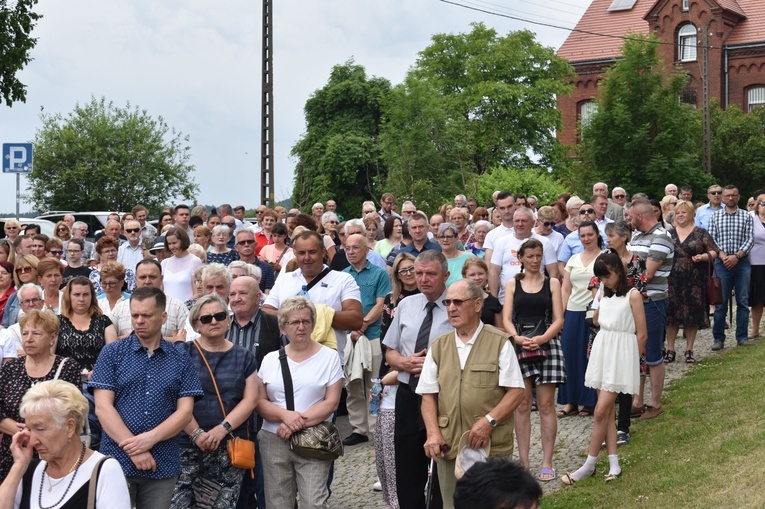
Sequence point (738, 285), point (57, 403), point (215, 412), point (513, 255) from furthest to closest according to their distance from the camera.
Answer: point (738, 285), point (513, 255), point (215, 412), point (57, 403)

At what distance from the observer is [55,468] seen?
5.54 metres

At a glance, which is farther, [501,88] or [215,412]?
[501,88]

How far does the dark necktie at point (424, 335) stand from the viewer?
298 inches

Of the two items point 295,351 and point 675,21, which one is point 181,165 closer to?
point 675,21

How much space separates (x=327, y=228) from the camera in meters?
14.9

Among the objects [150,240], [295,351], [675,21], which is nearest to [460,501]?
[295,351]

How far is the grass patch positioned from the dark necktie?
71.1 inches

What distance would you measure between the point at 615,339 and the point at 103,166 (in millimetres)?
44976

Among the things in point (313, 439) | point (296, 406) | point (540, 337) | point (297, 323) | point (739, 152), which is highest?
point (739, 152)

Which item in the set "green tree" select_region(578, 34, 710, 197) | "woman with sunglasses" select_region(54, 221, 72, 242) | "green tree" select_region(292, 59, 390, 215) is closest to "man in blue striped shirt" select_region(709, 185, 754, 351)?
"woman with sunglasses" select_region(54, 221, 72, 242)

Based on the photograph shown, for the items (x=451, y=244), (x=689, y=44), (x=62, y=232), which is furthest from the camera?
(x=689, y=44)

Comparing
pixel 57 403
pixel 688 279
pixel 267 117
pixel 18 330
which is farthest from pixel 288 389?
pixel 267 117

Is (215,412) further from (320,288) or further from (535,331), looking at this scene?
(535,331)

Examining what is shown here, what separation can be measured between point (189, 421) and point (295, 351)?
1.05m
